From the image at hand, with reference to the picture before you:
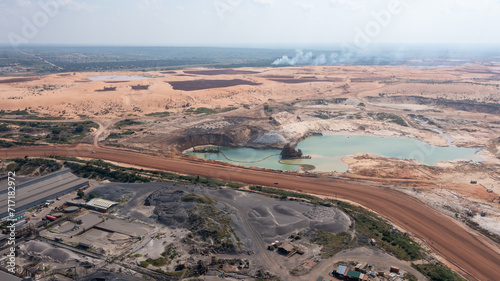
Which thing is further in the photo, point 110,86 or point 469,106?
point 110,86

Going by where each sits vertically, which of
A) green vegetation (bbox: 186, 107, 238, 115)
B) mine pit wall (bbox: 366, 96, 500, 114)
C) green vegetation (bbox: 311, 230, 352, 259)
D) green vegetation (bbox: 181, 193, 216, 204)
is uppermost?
mine pit wall (bbox: 366, 96, 500, 114)

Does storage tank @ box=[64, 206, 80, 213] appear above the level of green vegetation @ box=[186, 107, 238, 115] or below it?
below

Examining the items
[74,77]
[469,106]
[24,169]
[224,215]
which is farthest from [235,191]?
[74,77]

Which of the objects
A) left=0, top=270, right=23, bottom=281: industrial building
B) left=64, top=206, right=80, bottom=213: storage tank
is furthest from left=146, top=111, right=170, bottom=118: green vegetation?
left=0, top=270, right=23, bottom=281: industrial building

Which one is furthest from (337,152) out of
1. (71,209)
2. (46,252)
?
(46,252)

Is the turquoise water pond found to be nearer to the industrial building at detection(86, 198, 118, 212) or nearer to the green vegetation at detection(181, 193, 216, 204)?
the green vegetation at detection(181, 193, 216, 204)

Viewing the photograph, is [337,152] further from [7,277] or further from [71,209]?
[7,277]

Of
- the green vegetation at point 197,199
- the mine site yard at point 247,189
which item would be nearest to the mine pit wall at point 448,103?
the mine site yard at point 247,189

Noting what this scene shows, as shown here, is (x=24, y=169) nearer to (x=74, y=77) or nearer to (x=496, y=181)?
(x=496, y=181)
